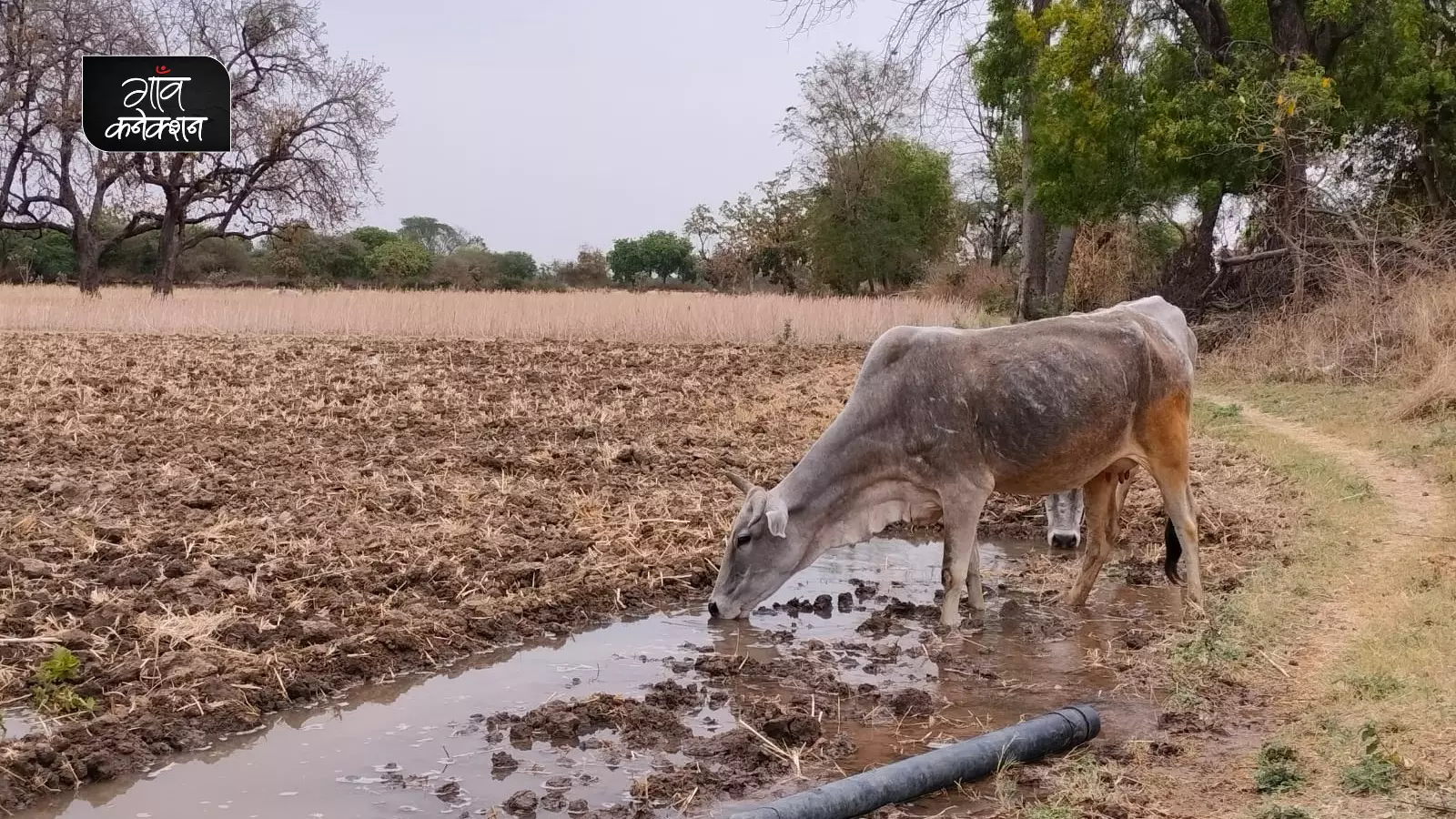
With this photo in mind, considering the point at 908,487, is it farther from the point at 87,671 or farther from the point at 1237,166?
the point at 1237,166

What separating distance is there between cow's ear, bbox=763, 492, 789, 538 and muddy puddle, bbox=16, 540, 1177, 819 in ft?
2.12

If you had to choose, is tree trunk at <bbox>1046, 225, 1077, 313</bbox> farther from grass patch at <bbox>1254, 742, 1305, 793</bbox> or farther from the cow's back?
grass patch at <bbox>1254, 742, 1305, 793</bbox>

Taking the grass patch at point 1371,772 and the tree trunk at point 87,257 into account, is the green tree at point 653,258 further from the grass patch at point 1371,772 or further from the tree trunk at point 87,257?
the grass patch at point 1371,772

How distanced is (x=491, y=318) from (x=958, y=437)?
69.5ft

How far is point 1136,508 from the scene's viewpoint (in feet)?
33.7

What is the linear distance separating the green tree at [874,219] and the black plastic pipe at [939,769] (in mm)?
43717

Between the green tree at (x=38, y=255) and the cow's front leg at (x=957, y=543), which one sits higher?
the green tree at (x=38, y=255)

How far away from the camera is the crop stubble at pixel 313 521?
603 cm

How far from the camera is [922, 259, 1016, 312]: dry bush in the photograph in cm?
3925

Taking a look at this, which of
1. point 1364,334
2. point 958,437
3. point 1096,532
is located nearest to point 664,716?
point 958,437

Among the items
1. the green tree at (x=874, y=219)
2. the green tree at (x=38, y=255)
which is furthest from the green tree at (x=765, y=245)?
the green tree at (x=38, y=255)

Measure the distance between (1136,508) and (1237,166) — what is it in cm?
1246

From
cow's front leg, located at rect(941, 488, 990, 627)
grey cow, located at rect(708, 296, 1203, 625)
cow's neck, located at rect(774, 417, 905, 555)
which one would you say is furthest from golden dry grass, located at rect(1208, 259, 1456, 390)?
cow's neck, located at rect(774, 417, 905, 555)

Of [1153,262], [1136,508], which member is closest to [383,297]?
[1153,262]
